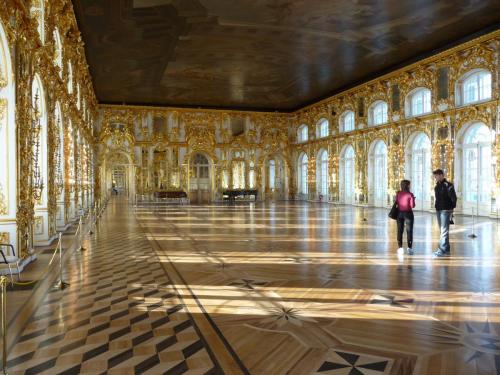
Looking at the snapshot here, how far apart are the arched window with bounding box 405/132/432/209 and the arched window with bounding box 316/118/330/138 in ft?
28.5

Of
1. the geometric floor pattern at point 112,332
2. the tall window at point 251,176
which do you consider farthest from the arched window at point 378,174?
the geometric floor pattern at point 112,332

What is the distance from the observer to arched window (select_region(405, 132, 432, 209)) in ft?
63.6

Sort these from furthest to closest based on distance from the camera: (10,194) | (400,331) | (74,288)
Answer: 1. (10,194)
2. (74,288)
3. (400,331)

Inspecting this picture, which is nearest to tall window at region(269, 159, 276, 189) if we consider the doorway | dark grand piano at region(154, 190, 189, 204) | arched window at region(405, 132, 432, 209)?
the doorway

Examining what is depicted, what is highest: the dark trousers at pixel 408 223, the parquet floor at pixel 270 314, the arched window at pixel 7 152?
the arched window at pixel 7 152

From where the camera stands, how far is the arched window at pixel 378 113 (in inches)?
888

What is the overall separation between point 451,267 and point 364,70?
1644 cm

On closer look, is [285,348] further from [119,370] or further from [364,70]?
[364,70]

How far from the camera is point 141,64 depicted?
20188 mm

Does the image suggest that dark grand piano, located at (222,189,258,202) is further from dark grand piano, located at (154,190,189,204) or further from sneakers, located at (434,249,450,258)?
sneakers, located at (434,249,450,258)

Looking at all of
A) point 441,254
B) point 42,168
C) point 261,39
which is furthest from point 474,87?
point 42,168

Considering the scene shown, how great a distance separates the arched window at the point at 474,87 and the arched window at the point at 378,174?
5.47 meters

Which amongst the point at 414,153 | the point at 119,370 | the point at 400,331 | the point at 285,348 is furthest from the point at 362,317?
the point at 414,153

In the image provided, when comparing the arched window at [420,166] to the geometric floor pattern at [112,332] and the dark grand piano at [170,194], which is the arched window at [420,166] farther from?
the geometric floor pattern at [112,332]
